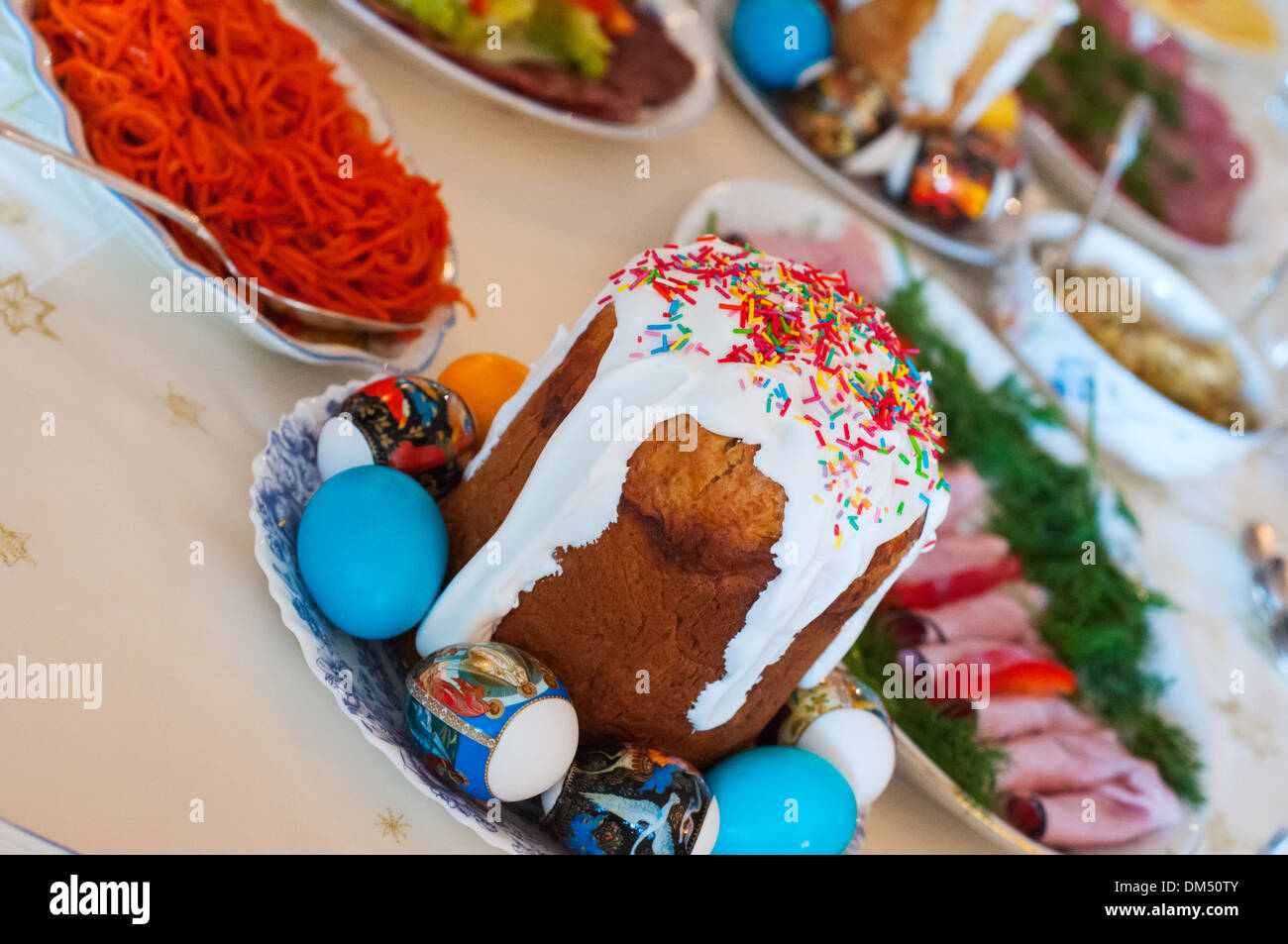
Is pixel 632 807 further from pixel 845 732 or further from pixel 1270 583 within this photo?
pixel 1270 583

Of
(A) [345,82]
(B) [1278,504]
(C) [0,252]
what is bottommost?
(B) [1278,504]

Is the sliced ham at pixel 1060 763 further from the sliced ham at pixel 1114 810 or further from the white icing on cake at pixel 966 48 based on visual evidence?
the white icing on cake at pixel 966 48

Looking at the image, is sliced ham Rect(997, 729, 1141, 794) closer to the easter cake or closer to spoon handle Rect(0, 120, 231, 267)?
the easter cake

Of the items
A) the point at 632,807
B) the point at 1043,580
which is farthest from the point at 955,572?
the point at 632,807

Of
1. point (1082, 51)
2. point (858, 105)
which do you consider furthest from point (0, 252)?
point (1082, 51)

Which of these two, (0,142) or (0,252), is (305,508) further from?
(0,142)

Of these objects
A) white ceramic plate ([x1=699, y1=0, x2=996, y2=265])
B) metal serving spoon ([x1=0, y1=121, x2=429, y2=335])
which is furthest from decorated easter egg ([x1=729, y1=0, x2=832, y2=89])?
metal serving spoon ([x1=0, y1=121, x2=429, y2=335])
